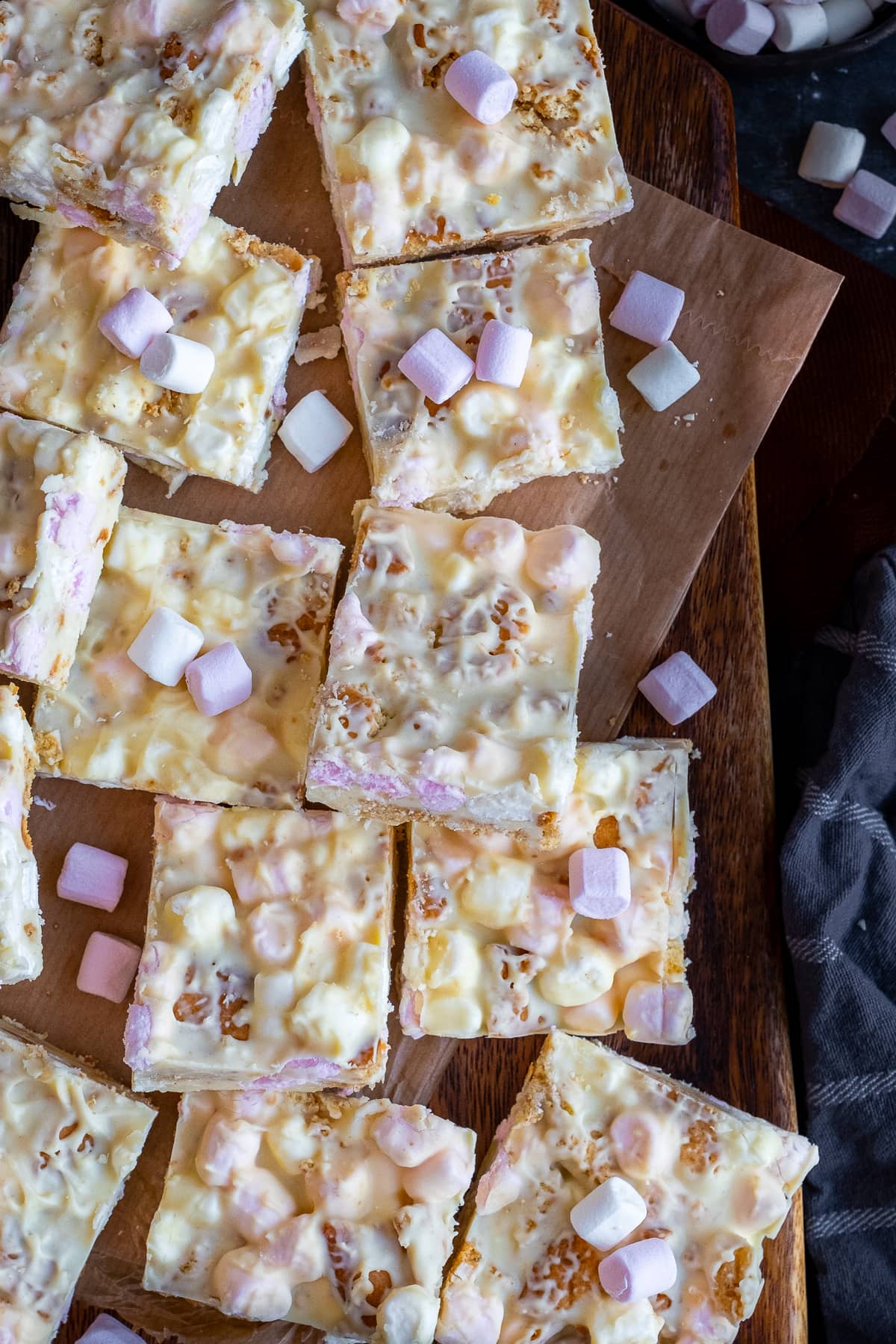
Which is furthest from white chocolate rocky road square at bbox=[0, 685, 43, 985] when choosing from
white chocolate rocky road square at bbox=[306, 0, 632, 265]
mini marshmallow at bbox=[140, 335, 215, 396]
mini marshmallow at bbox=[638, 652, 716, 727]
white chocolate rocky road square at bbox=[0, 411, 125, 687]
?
mini marshmallow at bbox=[638, 652, 716, 727]

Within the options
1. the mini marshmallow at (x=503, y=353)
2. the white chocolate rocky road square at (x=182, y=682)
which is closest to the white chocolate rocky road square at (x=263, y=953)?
the white chocolate rocky road square at (x=182, y=682)

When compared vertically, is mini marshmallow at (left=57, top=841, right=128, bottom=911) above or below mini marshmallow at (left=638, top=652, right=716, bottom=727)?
below

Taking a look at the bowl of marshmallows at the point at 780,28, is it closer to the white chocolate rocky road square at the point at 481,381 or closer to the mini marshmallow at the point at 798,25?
the mini marshmallow at the point at 798,25

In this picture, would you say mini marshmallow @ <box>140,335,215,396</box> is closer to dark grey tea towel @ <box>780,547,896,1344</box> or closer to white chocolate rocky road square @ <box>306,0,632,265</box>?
white chocolate rocky road square @ <box>306,0,632,265</box>

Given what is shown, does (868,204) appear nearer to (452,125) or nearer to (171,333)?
(452,125)

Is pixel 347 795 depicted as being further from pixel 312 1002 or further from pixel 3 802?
pixel 3 802
